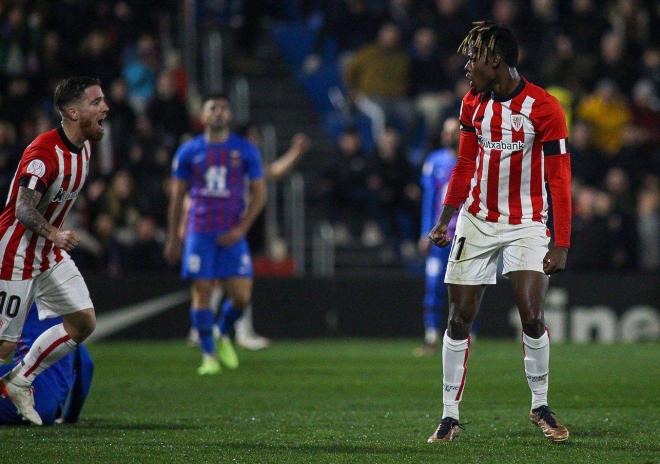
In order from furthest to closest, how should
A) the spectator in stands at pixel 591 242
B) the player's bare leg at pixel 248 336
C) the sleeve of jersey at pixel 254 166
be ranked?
1. the spectator in stands at pixel 591 242
2. the player's bare leg at pixel 248 336
3. the sleeve of jersey at pixel 254 166

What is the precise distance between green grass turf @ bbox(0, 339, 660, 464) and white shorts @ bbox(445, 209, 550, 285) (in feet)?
2.92

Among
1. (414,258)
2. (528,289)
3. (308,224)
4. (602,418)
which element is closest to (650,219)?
(414,258)

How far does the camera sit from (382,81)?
1859 cm

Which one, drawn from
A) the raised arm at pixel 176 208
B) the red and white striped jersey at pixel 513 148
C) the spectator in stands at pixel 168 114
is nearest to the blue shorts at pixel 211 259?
the raised arm at pixel 176 208

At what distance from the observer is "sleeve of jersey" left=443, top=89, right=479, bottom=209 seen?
6.80 meters

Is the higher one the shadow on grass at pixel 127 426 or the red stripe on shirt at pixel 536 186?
the red stripe on shirt at pixel 536 186

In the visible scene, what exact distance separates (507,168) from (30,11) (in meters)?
11.7

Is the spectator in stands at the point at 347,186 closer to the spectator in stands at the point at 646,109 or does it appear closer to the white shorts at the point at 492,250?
the spectator in stands at the point at 646,109

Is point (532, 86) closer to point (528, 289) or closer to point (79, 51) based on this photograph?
point (528, 289)

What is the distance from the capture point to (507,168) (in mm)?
6723

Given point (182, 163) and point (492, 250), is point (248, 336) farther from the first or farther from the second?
point (492, 250)

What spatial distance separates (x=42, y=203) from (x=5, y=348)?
0.87m

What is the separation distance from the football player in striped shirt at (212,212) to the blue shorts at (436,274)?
2.40m

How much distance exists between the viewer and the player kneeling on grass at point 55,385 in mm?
7332
